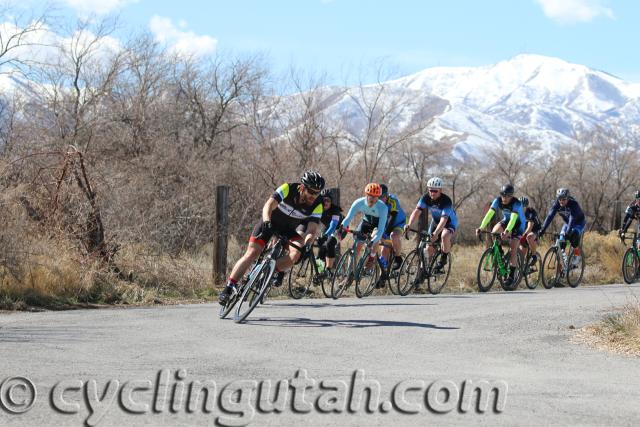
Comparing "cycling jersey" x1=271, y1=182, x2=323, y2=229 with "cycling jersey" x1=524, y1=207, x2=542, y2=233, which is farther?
Result: "cycling jersey" x1=524, y1=207, x2=542, y2=233

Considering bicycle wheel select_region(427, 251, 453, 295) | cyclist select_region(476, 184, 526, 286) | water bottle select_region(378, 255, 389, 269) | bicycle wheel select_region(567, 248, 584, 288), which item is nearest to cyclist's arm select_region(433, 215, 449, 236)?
bicycle wheel select_region(427, 251, 453, 295)

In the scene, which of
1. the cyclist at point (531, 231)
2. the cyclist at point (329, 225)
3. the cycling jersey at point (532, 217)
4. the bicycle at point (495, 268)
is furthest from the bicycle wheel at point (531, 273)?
the cyclist at point (329, 225)

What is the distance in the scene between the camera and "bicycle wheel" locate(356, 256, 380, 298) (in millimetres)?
16500

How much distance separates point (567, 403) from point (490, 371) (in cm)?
145

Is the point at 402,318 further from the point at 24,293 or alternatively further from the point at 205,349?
the point at 24,293

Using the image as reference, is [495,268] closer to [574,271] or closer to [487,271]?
[487,271]

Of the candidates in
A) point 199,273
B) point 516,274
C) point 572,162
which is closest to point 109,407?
point 199,273

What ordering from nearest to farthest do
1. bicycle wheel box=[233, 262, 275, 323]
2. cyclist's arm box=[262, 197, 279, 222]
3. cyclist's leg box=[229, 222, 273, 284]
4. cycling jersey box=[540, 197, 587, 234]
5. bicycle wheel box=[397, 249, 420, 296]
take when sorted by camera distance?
cyclist's arm box=[262, 197, 279, 222] → bicycle wheel box=[233, 262, 275, 323] → cyclist's leg box=[229, 222, 273, 284] → bicycle wheel box=[397, 249, 420, 296] → cycling jersey box=[540, 197, 587, 234]

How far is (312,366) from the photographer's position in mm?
8539

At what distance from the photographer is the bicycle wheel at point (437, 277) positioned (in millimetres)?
18047

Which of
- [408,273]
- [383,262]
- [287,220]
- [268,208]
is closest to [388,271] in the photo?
[383,262]

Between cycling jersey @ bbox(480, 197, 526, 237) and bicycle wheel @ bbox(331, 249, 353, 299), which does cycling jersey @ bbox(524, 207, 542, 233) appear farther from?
bicycle wheel @ bbox(331, 249, 353, 299)

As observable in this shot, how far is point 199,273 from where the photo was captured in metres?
16.3

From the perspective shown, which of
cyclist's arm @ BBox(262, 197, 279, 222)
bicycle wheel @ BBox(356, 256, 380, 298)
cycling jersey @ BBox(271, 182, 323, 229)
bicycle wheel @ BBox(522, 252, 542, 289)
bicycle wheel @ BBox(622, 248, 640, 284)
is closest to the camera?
cyclist's arm @ BBox(262, 197, 279, 222)
